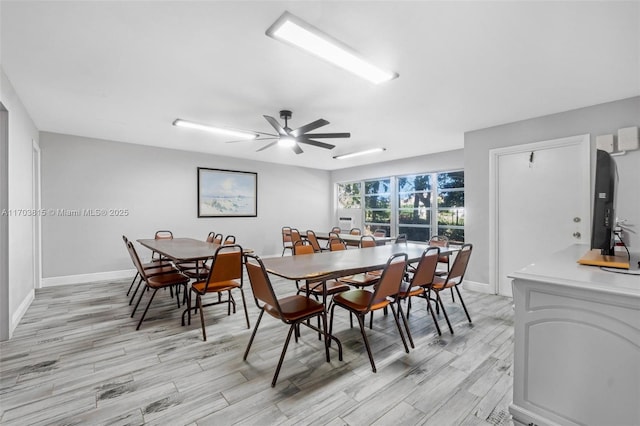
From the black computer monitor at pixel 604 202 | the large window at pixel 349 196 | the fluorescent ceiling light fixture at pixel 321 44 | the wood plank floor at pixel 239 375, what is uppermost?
the fluorescent ceiling light fixture at pixel 321 44

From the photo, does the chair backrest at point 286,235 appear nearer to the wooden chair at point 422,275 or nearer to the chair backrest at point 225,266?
the chair backrest at point 225,266

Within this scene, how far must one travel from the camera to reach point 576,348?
1363mm

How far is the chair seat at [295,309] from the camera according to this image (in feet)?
6.87

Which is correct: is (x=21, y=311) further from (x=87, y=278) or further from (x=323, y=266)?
(x=323, y=266)

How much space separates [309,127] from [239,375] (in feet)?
8.43

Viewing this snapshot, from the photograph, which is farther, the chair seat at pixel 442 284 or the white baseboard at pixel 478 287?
the white baseboard at pixel 478 287

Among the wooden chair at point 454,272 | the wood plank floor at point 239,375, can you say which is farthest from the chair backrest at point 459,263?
the wood plank floor at point 239,375

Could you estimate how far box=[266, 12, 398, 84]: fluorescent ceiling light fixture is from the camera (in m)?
1.76

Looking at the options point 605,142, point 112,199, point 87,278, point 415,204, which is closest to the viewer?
point 605,142

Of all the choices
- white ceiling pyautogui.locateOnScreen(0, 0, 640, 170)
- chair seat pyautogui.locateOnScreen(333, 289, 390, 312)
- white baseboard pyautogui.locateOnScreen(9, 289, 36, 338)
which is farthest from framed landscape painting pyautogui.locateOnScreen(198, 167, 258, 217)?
chair seat pyautogui.locateOnScreen(333, 289, 390, 312)

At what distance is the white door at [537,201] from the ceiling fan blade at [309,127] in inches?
110

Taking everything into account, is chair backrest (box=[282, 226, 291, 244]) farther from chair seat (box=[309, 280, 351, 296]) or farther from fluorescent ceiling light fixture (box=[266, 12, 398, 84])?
fluorescent ceiling light fixture (box=[266, 12, 398, 84])

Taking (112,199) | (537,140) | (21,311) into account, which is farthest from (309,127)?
(112,199)

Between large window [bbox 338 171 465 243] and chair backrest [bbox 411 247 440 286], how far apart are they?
9.63 feet
